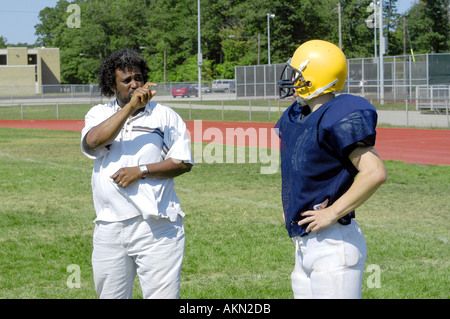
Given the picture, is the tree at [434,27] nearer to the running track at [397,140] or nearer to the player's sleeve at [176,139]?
the running track at [397,140]

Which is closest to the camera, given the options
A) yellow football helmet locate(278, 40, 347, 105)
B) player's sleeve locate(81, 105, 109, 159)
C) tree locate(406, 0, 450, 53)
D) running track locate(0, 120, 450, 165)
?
yellow football helmet locate(278, 40, 347, 105)

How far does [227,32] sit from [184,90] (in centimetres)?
2561

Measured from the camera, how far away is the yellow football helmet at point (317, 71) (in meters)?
3.23

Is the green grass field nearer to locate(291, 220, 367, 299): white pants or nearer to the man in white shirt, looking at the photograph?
the man in white shirt

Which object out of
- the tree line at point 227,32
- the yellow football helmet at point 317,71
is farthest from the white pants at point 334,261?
the tree line at point 227,32

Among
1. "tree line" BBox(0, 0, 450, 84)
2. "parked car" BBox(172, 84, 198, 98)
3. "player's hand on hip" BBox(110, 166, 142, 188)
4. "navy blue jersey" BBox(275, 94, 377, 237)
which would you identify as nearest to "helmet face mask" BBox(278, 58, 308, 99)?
"navy blue jersey" BBox(275, 94, 377, 237)

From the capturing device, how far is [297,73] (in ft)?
10.8

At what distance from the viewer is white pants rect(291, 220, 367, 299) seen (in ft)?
10.3

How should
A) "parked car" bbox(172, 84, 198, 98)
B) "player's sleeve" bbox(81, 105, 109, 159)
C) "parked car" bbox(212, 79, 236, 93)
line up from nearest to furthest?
"player's sleeve" bbox(81, 105, 109, 159) < "parked car" bbox(172, 84, 198, 98) < "parked car" bbox(212, 79, 236, 93)

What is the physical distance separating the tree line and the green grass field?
210 ft

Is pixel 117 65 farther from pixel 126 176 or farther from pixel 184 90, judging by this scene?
pixel 184 90

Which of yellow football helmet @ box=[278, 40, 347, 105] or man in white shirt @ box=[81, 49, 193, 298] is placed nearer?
yellow football helmet @ box=[278, 40, 347, 105]

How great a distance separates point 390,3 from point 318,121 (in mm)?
106923
